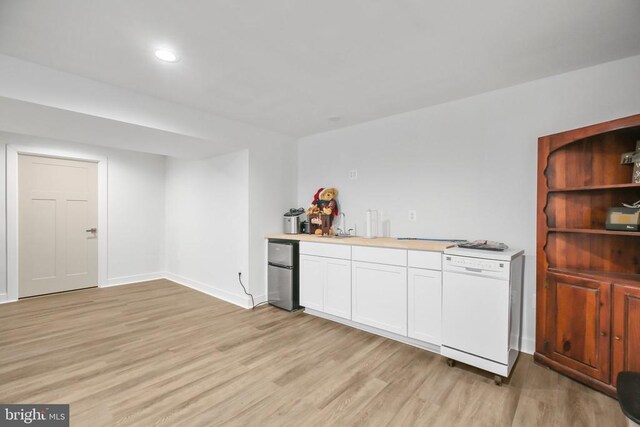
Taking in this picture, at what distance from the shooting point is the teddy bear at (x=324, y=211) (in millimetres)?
3863

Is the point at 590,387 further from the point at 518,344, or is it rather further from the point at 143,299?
the point at 143,299

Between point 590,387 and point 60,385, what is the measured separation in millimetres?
3821

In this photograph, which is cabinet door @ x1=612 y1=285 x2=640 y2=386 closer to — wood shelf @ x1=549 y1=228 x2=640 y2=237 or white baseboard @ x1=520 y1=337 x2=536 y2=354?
wood shelf @ x1=549 y1=228 x2=640 y2=237

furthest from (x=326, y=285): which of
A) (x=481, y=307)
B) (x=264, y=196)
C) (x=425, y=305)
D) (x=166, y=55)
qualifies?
(x=166, y=55)

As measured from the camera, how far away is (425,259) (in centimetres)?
256

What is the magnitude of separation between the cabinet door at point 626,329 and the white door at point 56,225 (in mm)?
6341

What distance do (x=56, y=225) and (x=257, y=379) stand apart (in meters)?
4.32

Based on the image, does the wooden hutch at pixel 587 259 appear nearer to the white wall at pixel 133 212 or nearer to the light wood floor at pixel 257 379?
the light wood floor at pixel 257 379

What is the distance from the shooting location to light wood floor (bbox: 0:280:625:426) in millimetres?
1810

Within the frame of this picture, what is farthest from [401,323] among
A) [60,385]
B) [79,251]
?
[79,251]

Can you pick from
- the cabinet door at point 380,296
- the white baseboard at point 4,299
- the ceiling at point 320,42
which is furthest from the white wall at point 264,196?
the white baseboard at point 4,299

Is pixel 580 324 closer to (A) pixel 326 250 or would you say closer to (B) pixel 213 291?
(A) pixel 326 250

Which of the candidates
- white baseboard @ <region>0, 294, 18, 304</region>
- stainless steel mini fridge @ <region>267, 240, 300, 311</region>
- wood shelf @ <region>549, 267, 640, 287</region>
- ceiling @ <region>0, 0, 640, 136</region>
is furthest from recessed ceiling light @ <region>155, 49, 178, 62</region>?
white baseboard @ <region>0, 294, 18, 304</region>

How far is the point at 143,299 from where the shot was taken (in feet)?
13.7
